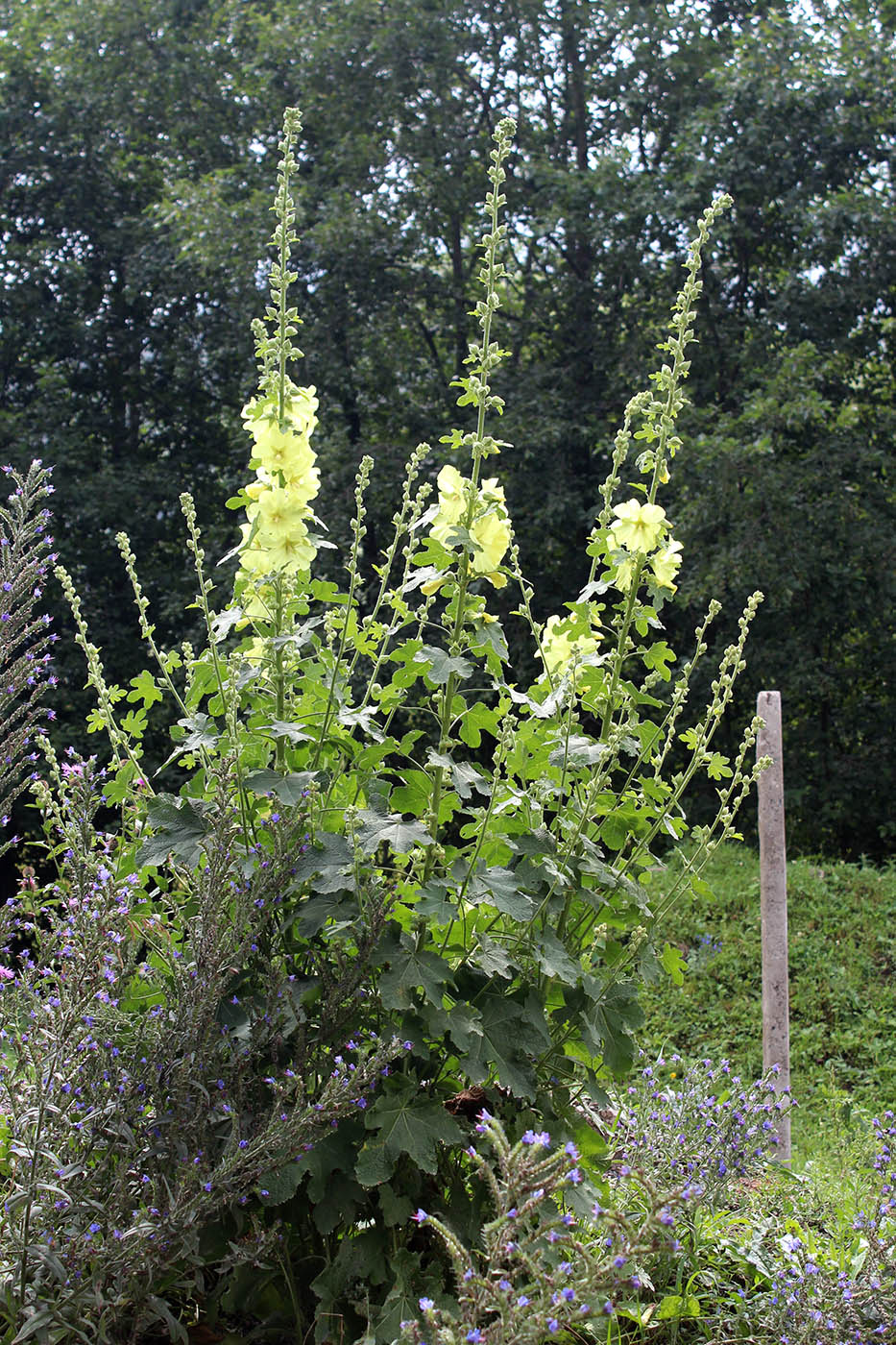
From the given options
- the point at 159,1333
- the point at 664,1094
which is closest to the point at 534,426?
the point at 664,1094

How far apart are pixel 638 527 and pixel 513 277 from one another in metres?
10.2

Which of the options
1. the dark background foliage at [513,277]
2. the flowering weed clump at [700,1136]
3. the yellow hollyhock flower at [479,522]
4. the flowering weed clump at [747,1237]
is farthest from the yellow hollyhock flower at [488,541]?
the dark background foliage at [513,277]

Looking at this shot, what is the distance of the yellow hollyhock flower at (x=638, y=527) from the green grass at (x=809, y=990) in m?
3.48

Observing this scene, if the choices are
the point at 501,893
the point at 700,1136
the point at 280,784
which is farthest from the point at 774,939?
the point at 280,784

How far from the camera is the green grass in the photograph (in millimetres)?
5809

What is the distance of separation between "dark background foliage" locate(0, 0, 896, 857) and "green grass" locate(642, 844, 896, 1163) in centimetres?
232

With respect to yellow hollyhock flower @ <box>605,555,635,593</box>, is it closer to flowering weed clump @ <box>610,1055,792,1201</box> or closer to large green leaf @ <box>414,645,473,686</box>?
large green leaf @ <box>414,645,473,686</box>

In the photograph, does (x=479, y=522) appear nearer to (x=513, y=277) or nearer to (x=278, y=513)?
(x=278, y=513)

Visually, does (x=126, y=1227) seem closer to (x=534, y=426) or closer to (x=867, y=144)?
(x=534, y=426)

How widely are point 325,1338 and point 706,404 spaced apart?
9.08m

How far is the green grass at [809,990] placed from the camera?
5809 mm

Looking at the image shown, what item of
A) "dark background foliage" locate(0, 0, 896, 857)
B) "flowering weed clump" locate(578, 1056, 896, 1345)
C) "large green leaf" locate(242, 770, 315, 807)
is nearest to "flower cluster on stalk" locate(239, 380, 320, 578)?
"large green leaf" locate(242, 770, 315, 807)

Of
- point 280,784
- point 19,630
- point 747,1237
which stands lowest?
point 747,1237

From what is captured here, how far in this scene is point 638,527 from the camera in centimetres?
225
